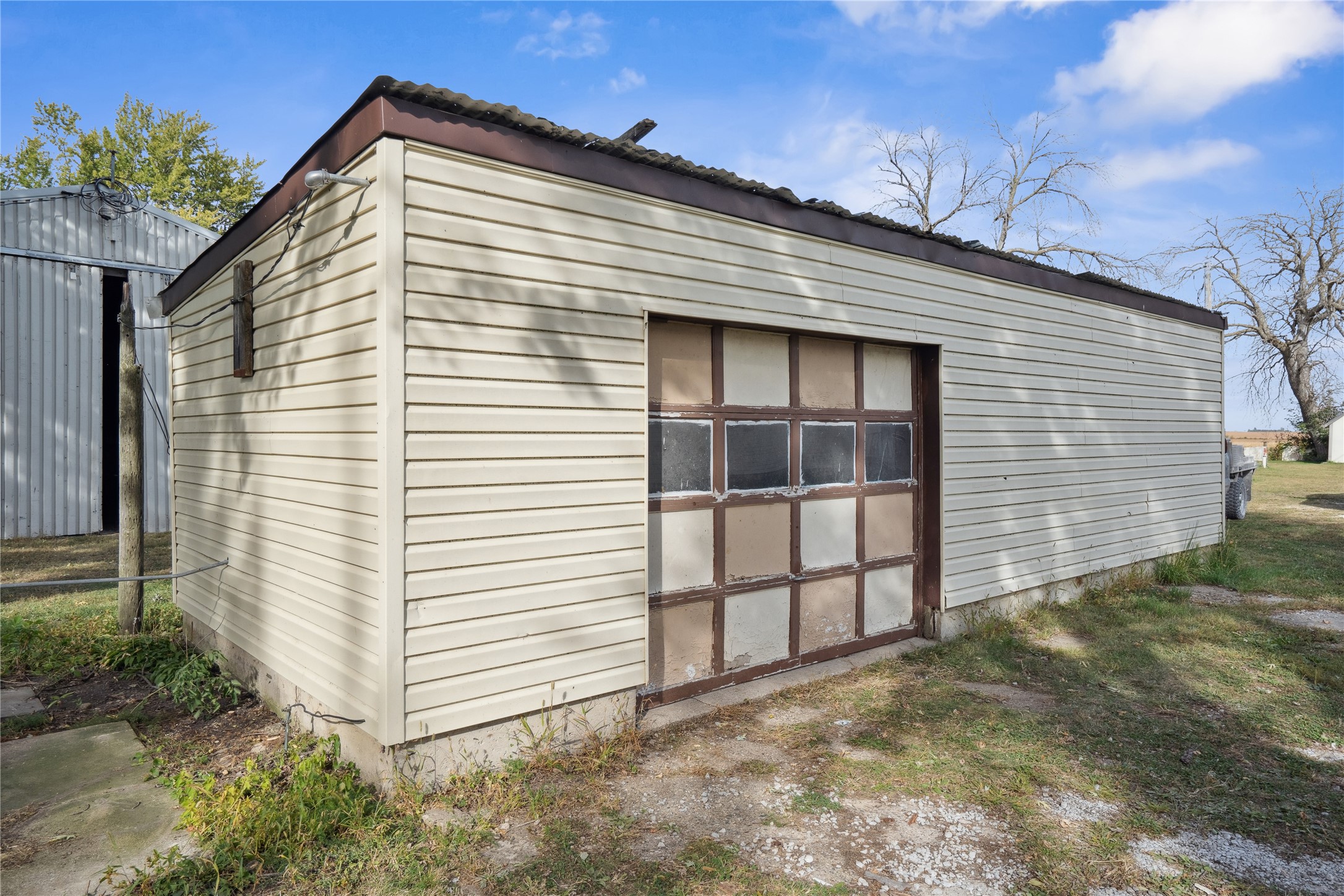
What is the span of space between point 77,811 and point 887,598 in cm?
509

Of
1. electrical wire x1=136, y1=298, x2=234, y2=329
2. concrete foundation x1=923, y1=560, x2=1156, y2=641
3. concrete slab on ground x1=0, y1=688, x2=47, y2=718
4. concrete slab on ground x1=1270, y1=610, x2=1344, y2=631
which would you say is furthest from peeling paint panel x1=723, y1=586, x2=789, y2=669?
concrete slab on ground x1=1270, y1=610, x2=1344, y2=631

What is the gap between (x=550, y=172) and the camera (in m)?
3.82

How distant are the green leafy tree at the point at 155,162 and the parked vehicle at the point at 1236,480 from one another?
28.9 m

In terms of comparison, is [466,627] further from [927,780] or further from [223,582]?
[223,582]

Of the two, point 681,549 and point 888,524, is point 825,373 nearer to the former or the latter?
point 888,524

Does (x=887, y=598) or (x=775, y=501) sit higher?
(x=775, y=501)

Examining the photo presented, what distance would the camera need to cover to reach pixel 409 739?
338cm

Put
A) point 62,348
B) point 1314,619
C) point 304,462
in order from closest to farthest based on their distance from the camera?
point 304,462
point 1314,619
point 62,348

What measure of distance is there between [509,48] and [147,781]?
661 centimetres

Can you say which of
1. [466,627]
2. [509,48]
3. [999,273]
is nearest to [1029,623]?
[999,273]

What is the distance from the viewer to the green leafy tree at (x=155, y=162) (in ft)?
86.4

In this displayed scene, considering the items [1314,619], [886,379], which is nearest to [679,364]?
[886,379]

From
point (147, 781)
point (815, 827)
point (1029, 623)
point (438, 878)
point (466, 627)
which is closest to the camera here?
point (438, 878)

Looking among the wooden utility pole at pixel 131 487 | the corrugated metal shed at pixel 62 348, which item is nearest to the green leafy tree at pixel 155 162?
the corrugated metal shed at pixel 62 348
